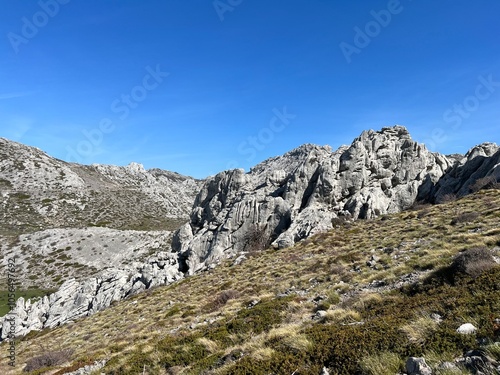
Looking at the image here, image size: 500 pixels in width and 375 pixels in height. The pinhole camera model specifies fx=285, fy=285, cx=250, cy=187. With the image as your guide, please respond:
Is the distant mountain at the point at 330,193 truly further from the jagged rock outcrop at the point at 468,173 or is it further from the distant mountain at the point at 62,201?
the distant mountain at the point at 62,201

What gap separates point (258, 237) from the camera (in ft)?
184

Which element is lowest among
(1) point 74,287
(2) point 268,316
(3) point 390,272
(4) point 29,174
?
(1) point 74,287

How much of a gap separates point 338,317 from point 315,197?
47328 millimetres

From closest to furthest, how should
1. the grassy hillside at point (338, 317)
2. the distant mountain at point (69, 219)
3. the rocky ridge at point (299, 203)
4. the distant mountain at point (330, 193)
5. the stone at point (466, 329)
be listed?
1. the stone at point (466, 329)
2. the grassy hillside at point (338, 317)
3. the rocky ridge at point (299, 203)
4. the distant mountain at point (330, 193)
5. the distant mountain at point (69, 219)

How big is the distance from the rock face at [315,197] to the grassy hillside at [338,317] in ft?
70.6

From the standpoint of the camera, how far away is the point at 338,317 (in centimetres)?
1290

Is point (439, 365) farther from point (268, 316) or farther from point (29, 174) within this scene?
point (29, 174)

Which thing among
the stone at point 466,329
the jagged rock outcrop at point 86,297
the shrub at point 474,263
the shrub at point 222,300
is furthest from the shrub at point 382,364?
the jagged rock outcrop at point 86,297

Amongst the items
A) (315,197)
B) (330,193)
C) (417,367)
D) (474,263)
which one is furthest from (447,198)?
(417,367)

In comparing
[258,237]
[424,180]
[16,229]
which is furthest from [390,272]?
[16,229]

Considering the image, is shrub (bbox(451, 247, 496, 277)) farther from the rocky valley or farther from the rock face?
the rock face

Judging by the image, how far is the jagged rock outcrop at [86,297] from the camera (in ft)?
143

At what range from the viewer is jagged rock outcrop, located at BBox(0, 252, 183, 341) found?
4353cm

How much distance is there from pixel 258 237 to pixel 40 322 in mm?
37918
